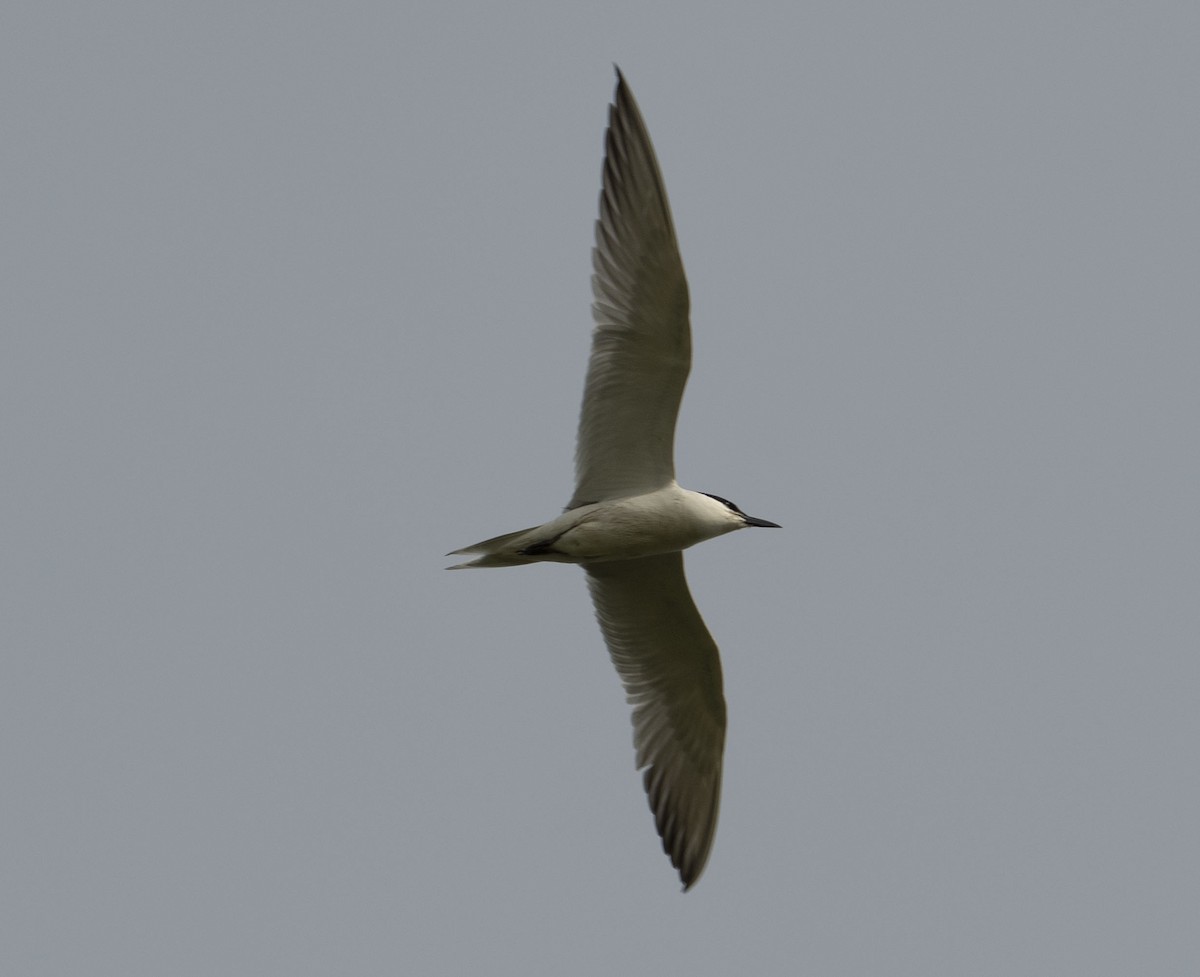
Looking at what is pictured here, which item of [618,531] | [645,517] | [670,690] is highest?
[645,517]

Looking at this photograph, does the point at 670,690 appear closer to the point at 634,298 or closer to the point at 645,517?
the point at 645,517

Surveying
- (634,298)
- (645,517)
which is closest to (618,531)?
(645,517)

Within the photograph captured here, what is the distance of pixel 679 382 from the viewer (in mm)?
11250

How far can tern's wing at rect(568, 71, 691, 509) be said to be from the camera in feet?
35.6

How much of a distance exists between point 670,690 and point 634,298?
360cm

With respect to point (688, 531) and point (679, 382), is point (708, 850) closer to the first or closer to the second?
point (688, 531)

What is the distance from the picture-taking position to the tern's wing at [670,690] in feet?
40.9

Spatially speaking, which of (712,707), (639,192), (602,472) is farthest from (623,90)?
(712,707)

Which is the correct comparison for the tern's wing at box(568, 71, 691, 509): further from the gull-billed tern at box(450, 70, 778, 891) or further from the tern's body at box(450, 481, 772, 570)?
the tern's body at box(450, 481, 772, 570)

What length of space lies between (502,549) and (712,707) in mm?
2443

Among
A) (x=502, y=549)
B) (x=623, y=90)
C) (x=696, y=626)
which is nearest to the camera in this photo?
(x=623, y=90)

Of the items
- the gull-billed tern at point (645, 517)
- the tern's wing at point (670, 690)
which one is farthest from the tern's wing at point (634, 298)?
the tern's wing at point (670, 690)

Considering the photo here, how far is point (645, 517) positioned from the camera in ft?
37.9

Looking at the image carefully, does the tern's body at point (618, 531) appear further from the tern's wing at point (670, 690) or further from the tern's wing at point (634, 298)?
the tern's wing at point (670, 690)
